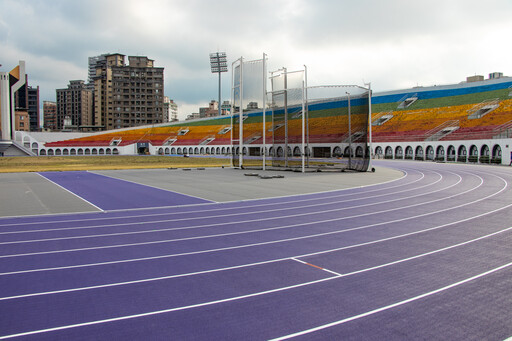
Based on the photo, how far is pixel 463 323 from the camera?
382 centimetres

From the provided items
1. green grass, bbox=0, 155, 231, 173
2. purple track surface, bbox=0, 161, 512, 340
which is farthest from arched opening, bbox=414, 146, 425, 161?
purple track surface, bbox=0, 161, 512, 340

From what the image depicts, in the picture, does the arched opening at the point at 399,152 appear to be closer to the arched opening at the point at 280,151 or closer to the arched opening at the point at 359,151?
the arched opening at the point at 359,151

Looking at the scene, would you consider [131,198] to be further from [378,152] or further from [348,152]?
→ [378,152]

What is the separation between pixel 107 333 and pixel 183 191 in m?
12.4

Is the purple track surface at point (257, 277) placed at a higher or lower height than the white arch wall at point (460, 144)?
lower

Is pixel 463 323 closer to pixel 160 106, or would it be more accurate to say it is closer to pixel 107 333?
pixel 107 333

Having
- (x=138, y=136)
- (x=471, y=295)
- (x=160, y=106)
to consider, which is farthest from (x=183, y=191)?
(x=160, y=106)

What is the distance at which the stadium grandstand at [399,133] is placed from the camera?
36.0 m

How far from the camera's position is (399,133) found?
168 ft

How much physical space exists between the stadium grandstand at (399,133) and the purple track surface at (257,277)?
65.8ft

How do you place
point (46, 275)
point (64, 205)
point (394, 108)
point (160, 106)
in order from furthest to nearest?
point (160, 106), point (394, 108), point (64, 205), point (46, 275)

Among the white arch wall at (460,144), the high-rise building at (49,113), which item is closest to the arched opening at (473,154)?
the white arch wall at (460,144)

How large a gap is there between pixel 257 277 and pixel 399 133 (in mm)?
50954

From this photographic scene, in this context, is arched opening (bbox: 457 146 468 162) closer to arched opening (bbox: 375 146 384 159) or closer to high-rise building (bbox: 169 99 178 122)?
arched opening (bbox: 375 146 384 159)
